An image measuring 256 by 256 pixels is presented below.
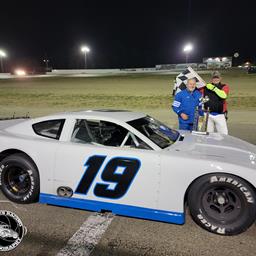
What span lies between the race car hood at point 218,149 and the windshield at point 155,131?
133 millimetres

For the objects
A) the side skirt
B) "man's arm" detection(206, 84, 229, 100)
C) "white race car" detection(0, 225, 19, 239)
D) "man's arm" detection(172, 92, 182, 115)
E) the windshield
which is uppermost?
"man's arm" detection(206, 84, 229, 100)

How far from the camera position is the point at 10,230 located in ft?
11.2

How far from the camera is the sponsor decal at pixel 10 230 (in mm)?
3164

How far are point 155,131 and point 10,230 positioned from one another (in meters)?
2.13

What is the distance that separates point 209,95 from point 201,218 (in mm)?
3293

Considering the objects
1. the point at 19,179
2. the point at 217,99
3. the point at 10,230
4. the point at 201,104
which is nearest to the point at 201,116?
the point at 201,104

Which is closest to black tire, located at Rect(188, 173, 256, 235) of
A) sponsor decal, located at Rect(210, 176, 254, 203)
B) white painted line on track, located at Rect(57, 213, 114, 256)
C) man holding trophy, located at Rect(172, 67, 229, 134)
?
sponsor decal, located at Rect(210, 176, 254, 203)

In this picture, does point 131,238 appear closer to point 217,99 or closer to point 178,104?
point 178,104

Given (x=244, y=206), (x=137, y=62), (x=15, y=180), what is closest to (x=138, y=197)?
(x=244, y=206)

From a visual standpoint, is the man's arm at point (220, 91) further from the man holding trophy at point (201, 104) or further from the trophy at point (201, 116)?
the trophy at point (201, 116)

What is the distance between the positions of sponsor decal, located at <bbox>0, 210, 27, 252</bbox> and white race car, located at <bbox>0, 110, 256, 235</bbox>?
0.42 meters

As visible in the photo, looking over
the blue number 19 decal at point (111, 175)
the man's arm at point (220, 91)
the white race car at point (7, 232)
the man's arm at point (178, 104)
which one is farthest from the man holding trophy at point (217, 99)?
the white race car at point (7, 232)

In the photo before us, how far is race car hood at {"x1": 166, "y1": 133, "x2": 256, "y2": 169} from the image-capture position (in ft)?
11.5

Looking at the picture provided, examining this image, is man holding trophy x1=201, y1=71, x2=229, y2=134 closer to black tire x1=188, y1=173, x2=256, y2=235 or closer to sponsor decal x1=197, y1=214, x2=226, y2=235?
black tire x1=188, y1=173, x2=256, y2=235
